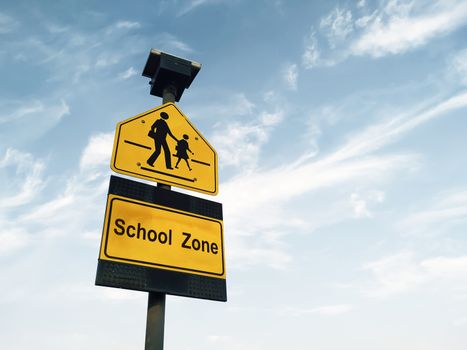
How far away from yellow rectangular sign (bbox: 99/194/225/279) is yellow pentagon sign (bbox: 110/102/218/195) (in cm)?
50

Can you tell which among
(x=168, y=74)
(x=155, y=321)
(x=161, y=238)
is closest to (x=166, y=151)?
(x=161, y=238)

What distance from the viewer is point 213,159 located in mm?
4898

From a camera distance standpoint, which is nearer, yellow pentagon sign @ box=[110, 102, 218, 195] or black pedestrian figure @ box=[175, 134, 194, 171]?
yellow pentagon sign @ box=[110, 102, 218, 195]

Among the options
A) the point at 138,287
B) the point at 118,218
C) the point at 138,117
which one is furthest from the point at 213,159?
the point at 138,287

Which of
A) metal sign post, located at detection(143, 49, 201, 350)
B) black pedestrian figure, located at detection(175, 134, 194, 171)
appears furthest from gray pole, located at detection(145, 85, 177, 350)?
metal sign post, located at detection(143, 49, 201, 350)

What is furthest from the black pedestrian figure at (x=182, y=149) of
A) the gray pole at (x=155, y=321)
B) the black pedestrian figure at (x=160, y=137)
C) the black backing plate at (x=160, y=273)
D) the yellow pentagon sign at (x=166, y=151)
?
the gray pole at (x=155, y=321)

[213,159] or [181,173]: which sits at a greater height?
A: [213,159]

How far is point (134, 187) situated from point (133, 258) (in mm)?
774

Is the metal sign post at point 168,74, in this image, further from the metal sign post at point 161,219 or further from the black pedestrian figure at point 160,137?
the black pedestrian figure at point 160,137

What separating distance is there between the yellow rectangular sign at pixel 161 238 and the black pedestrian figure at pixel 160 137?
70 centimetres

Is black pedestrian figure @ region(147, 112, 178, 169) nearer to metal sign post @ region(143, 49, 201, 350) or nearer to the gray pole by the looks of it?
metal sign post @ region(143, 49, 201, 350)

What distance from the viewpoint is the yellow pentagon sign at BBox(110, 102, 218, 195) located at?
411 centimetres

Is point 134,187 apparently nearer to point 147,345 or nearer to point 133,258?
point 133,258

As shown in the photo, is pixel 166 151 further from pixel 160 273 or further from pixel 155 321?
pixel 155 321
